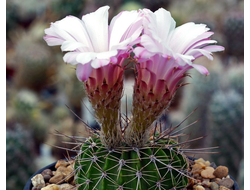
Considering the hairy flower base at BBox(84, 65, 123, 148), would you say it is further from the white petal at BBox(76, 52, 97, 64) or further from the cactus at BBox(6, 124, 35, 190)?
the cactus at BBox(6, 124, 35, 190)

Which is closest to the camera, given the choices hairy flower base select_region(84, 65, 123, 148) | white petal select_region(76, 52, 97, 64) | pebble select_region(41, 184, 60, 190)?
white petal select_region(76, 52, 97, 64)

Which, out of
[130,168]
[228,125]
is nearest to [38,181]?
[130,168]

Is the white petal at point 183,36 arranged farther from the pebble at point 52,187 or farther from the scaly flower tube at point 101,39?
the pebble at point 52,187

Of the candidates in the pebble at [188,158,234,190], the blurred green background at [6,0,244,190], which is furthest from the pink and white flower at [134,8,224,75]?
the blurred green background at [6,0,244,190]

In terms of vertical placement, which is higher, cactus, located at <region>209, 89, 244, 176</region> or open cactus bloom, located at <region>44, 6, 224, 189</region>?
open cactus bloom, located at <region>44, 6, 224, 189</region>

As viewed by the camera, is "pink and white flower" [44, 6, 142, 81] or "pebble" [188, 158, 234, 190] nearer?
"pink and white flower" [44, 6, 142, 81]

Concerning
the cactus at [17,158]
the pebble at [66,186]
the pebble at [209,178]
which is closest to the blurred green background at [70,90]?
the cactus at [17,158]

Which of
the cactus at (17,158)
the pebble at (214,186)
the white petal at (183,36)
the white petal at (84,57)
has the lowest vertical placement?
the cactus at (17,158)

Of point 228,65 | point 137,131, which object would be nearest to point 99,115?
point 137,131
